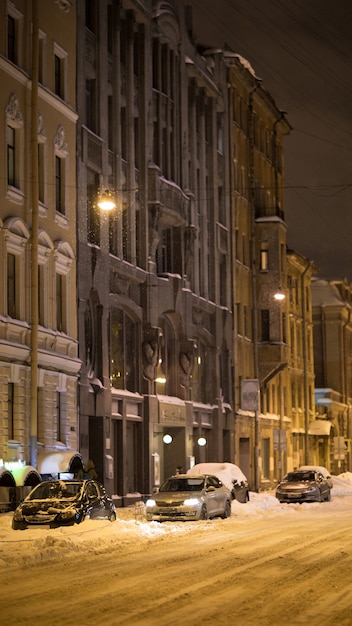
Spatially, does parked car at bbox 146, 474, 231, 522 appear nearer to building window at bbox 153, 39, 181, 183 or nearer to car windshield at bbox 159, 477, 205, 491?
car windshield at bbox 159, 477, 205, 491

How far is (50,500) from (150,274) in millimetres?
20886

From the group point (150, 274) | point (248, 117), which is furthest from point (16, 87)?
point (248, 117)

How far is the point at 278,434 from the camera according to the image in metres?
54.2

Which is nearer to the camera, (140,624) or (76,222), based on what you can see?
(140,624)

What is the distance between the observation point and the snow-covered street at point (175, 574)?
43.7 ft

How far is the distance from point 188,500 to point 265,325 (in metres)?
33.4

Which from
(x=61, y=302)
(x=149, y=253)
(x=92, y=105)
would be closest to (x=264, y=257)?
(x=149, y=253)

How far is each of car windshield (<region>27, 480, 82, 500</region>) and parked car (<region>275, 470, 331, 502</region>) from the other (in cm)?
1771

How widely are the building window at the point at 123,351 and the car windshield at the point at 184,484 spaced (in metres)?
9.74

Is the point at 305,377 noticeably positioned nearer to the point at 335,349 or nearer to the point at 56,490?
the point at 335,349

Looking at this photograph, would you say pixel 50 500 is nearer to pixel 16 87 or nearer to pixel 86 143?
pixel 16 87

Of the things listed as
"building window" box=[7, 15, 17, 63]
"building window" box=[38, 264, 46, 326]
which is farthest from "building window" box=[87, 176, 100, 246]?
"building window" box=[7, 15, 17, 63]

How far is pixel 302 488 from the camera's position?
4406 centimetres

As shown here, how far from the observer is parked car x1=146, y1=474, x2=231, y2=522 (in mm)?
31094
